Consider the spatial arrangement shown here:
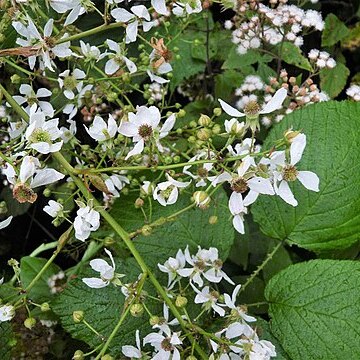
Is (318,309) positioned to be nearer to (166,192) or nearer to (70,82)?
(166,192)

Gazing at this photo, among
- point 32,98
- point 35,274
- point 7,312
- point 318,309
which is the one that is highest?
point 32,98

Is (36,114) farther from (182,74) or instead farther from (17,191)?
(182,74)

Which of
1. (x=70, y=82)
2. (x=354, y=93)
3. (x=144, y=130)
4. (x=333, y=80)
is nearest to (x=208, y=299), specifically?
(x=144, y=130)

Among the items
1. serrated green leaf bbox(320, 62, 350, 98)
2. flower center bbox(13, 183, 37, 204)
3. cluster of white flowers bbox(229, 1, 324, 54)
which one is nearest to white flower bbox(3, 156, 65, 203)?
flower center bbox(13, 183, 37, 204)

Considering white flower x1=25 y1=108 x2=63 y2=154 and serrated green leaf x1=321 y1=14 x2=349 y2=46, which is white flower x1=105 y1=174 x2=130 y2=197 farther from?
serrated green leaf x1=321 y1=14 x2=349 y2=46

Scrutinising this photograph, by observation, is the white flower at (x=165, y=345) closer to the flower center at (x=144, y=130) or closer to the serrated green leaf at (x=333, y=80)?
the flower center at (x=144, y=130)
